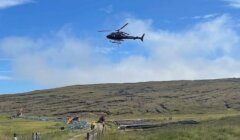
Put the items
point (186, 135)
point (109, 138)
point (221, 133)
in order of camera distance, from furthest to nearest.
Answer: point (221, 133) < point (186, 135) < point (109, 138)

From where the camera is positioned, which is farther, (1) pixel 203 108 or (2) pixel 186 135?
(1) pixel 203 108

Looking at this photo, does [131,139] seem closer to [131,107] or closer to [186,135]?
[186,135]

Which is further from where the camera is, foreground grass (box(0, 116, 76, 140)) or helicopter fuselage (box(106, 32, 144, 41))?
helicopter fuselage (box(106, 32, 144, 41))

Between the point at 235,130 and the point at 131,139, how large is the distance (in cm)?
963

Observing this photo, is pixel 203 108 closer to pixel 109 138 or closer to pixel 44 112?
pixel 44 112

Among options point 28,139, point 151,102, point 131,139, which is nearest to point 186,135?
point 131,139

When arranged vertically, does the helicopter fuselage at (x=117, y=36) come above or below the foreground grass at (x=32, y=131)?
above

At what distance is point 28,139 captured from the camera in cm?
3759

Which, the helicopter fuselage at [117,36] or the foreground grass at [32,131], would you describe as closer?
the foreground grass at [32,131]

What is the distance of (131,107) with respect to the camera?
17388 cm

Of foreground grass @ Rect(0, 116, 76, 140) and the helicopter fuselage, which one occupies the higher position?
the helicopter fuselage

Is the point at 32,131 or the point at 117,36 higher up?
the point at 117,36

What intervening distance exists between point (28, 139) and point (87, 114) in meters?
121

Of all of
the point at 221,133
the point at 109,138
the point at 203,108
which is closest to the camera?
the point at 109,138
